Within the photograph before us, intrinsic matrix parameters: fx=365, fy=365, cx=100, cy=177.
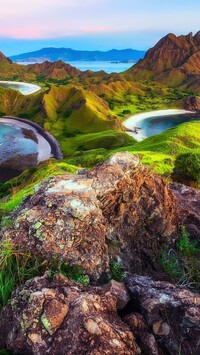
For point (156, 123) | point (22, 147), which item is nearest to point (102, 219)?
point (22, 147)

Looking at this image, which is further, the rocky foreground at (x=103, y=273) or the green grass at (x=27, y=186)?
the green grass at (x=27, y=186)

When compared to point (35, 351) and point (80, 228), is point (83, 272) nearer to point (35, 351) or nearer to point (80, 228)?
point (80, 228)

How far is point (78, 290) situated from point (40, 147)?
107 metres

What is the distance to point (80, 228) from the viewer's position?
316 inches

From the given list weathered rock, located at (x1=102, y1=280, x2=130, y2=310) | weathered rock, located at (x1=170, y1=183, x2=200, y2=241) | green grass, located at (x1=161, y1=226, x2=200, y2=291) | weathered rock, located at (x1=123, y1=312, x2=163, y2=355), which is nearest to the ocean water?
weathered rock, located at (x1=170, y1=183, x2=200, y2=241)

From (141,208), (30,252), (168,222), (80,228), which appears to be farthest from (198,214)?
(30,252)

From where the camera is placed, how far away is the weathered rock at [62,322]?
229 inches

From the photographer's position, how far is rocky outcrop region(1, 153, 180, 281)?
307 inches

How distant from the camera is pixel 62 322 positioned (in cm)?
609

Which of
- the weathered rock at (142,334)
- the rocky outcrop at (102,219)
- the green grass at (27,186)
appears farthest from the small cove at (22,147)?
the weathered rock at (142,334)

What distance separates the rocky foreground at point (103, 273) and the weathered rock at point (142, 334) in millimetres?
17

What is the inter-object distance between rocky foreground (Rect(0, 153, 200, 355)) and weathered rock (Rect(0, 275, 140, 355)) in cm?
2

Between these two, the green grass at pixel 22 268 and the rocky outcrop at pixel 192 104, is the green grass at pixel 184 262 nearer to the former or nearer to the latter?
the green grass at pixel 22 268

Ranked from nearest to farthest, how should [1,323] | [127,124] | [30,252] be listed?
[1,323] → [30,252] → [127,124]
